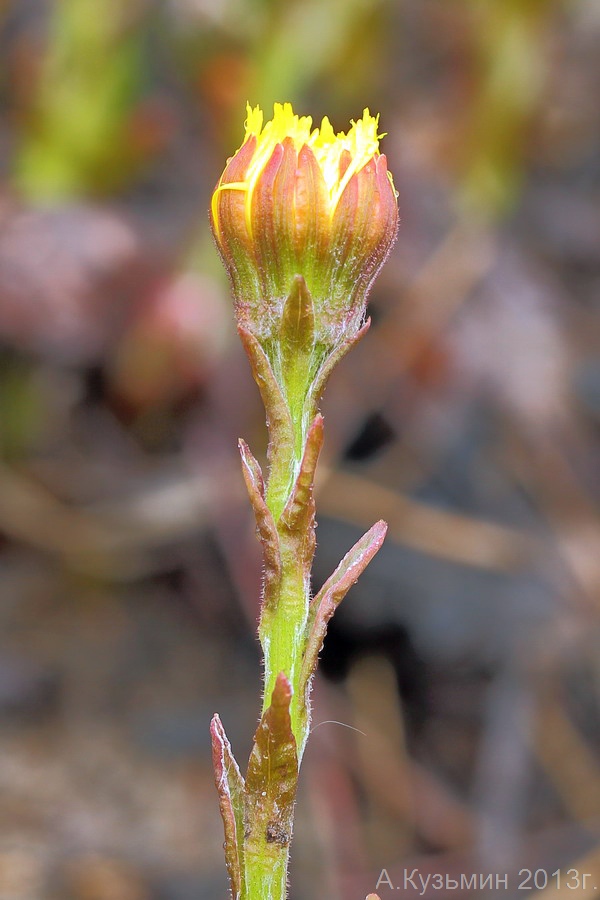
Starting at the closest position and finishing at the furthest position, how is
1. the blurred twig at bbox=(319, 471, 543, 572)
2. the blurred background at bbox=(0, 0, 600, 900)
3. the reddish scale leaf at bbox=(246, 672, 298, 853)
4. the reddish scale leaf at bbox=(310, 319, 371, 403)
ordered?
the reddish scale leaf at bbox=(246, 672, 298, 853)
the reddish scale leaf at bbox=(310, 319, 371, 403)
the blurred background at bbox=(0, 0, 600, 900)
the blurred twig at bbox=(319, 471, 543, 572)

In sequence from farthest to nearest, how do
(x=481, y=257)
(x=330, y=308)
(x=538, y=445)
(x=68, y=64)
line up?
(x=481, y=257)
(x=538, y=445)
(x=68, y=64)
(x=330, y=308)

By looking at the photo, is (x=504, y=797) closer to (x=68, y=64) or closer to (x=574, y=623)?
(x=574, y=623)

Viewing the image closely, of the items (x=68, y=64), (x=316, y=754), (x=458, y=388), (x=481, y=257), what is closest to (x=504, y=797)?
(x=316, y=754)

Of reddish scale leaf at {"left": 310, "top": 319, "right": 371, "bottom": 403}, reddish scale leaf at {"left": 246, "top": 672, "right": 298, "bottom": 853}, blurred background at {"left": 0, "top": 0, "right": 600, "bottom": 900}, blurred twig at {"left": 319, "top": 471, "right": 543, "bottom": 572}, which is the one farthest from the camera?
blurred twig at {"left": 319, "top": 471, "right": 543, "bottom": 572}

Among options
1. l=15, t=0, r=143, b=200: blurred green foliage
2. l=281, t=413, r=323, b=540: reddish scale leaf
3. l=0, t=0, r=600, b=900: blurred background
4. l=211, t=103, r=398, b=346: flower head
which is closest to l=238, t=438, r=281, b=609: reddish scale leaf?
l=281, t=413, r=323, b=540: reddish scale leaf

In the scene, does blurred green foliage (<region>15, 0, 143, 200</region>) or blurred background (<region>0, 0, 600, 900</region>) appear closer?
blurred background (<region>0, 0, 600, 900</region>)

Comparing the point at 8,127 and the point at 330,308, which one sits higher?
the point at 8,127

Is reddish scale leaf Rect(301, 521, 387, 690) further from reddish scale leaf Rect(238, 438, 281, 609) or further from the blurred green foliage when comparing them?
the blurred green foliage
